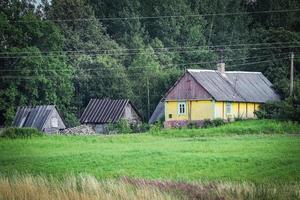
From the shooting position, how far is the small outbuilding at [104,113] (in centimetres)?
5559

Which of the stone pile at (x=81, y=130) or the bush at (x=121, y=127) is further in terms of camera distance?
the stone pile at (x=81, y=130)

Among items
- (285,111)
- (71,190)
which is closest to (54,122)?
(285,111)

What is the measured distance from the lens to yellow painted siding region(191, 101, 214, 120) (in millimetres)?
53531

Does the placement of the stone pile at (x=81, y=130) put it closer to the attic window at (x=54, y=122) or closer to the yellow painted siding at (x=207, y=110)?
the attic window at (x=54, y=122)

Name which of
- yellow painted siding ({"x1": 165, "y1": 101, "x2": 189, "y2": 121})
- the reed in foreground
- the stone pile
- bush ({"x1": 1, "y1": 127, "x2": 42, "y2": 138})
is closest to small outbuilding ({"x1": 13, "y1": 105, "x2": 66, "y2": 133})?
the stone pile

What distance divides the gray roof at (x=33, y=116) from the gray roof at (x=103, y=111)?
3.40 meters

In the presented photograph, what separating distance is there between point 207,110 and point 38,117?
1324cm

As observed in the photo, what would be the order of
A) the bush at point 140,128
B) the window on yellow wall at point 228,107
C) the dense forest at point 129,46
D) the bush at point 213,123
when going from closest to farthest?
the bush at point 213,123 < the bush at point 140,128 < the window on yellow wall at point 228,107 < the dense forest at point 129,46

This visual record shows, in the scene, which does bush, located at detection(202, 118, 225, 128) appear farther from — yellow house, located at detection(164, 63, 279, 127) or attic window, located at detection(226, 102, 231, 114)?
attic window, located at detection(226, 102, 231, 114)

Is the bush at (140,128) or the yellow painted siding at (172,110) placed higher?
the yellow painted siding at (172,110)

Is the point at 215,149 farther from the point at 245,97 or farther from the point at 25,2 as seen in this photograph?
the point at 25,2

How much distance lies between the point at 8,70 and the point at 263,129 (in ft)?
89.9

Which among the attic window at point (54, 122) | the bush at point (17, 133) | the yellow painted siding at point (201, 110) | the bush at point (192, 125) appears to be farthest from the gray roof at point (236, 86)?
the bush at point (17, 133)

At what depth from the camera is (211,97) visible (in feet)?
175
